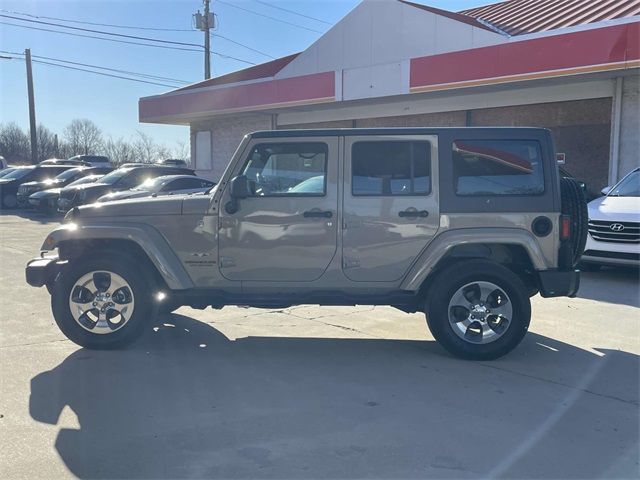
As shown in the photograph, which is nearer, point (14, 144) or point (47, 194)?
point (47, 194)

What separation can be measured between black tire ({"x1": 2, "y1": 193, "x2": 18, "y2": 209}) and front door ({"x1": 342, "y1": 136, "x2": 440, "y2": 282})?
2000cm

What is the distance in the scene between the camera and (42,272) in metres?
5.51

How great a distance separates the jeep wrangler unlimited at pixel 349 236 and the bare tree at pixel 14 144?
66.6 m

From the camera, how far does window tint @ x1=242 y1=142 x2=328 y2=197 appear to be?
541 centimetres

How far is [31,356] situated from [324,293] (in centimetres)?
260

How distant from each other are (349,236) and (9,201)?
2016 cm

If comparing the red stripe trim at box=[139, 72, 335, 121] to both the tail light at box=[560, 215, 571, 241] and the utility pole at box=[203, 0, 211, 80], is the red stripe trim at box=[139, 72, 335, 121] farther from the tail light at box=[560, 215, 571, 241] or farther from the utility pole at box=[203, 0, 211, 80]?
the tail light at box=[560, 215, 571, 241]

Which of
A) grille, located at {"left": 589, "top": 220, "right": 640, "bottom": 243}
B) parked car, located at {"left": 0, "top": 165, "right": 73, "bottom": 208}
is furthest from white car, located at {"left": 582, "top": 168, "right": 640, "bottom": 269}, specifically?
parked car, located at {"left": 0, "top": 165, "right": 73, "bottom": 208}

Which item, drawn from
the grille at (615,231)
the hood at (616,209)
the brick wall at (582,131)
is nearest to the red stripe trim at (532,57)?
the brick wall at (582,131)

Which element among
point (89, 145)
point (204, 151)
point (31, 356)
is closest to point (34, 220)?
point (204, 151)

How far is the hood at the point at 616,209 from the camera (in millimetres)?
8914

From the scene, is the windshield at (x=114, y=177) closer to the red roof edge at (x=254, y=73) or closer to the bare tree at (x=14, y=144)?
the red roof edge at (x=254, y=73)

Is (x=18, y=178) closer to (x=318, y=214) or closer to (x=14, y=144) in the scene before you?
(x=318, y=214)

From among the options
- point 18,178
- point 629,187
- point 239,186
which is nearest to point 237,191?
point 239,186
